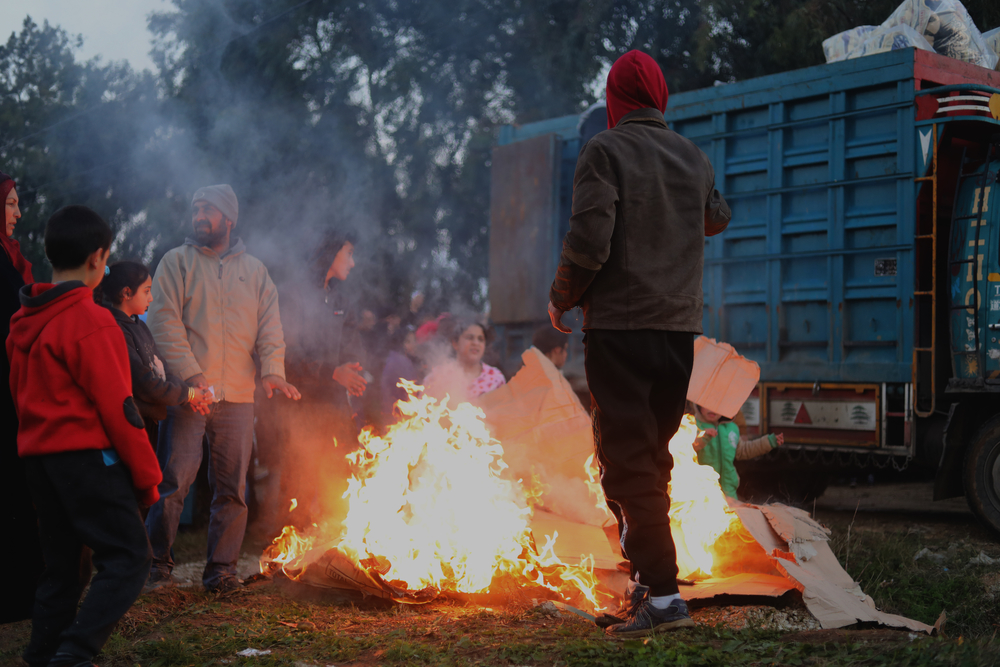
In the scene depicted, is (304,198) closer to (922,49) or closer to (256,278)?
(256,278)

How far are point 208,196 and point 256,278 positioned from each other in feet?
1.69

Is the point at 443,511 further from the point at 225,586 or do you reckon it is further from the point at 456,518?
the point at 225,586

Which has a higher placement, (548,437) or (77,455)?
(77,455)

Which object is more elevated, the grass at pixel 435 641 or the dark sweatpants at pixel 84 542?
the dark sweatpants at pixel 84 542

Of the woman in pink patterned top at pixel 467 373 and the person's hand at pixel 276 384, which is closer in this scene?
the person's hand at pixel 276 384

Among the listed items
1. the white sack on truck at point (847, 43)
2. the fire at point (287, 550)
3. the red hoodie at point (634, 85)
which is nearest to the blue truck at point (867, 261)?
the white sack on truck at point (847, 43)

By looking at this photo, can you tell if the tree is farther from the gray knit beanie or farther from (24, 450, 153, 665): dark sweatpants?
(24, 450, 153, 665): dark sweatpants

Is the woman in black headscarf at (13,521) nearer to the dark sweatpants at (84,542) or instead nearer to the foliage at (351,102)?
the dark sweatpants at (84,542)

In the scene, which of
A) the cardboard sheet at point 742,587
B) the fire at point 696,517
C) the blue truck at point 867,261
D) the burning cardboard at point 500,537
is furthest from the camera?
the blue truck at point 867,261

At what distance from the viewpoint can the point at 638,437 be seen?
3.09m

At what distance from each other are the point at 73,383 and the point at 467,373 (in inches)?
137

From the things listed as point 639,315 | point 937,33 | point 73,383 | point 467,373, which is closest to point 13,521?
point 73,383

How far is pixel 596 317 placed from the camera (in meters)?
A: 3.16

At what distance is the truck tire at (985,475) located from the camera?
19.1 feet
